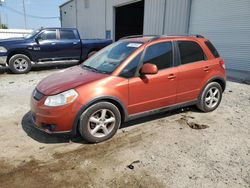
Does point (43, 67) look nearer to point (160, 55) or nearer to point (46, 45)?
point (46, 45)

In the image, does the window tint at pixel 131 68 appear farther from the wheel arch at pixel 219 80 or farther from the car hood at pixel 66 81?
the wheel arch at pixel 219 80

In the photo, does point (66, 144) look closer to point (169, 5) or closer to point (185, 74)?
point (185, 74)

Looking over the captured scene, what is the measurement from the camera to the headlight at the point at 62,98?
3.63 metres

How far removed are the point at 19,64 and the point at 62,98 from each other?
732 cm

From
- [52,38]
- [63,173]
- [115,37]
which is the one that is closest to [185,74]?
[63,173]

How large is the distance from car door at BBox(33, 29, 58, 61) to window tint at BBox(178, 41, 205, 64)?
288 inches

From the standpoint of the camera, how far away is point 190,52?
4820 millimetres

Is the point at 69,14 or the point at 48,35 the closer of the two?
the point at 48,35

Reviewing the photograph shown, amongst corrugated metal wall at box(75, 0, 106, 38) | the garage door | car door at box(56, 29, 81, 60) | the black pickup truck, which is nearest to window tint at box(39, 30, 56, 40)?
the black pickup truck

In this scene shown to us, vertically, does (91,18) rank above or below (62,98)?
above

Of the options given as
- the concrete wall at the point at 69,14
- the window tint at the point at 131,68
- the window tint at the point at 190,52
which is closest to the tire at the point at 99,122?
the window tint at the point at 131,68

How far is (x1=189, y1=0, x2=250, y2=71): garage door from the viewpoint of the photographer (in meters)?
9.41

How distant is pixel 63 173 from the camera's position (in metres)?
3.13

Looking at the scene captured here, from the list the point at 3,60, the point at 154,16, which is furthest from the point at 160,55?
the point at 154,16
